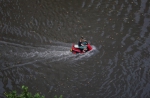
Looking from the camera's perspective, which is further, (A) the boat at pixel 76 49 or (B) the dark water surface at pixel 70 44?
(A) the boat at pixel 76 49

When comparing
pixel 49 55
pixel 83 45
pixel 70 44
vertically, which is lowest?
pixel 49 55

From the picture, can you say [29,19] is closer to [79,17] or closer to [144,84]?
[79,17]

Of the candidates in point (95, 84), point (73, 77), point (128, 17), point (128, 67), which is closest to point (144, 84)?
point (128, 67)

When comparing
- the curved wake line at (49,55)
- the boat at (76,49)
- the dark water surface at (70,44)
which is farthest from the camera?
the boat at (76,49)

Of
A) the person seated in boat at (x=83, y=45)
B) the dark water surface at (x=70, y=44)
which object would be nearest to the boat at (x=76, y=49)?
the person seated in boat at (x=83, y=45)

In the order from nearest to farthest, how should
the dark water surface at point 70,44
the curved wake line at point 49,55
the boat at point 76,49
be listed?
the dark water surface at point 70,44 < the curved wake line at point 49,55 < the boat at point 76,49

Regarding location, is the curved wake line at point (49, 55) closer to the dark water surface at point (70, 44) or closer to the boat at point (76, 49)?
the dark water surface at point (70, 44)

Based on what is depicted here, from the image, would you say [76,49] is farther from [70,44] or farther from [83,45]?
[70,44]

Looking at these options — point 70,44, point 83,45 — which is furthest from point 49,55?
point 83,45
